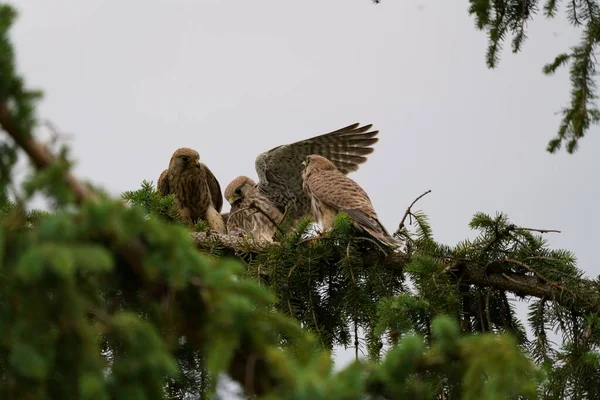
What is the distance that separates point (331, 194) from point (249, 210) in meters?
1.35

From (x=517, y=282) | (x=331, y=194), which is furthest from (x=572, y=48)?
(x=331, y=194)

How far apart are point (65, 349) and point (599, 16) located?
2.79 metres

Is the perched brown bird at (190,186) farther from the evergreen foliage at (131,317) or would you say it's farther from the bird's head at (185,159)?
the evergreen foliage at (131,317)

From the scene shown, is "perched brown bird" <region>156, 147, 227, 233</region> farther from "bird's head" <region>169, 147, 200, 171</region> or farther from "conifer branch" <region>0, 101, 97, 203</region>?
"conifer branch" <region>0, 101, 97, 203</region>

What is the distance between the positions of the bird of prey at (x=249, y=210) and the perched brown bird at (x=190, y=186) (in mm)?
198

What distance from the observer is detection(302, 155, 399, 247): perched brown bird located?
260 inches

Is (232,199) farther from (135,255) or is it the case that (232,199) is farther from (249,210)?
(135,255)

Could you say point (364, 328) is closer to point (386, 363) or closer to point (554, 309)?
point (554, 309)

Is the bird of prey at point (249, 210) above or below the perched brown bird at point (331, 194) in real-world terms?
above

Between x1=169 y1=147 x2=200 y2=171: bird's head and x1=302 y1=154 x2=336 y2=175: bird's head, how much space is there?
961 mm

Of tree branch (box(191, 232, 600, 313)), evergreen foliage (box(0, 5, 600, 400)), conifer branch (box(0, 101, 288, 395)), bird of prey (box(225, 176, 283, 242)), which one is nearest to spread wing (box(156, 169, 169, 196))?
bird of prey (box(225, 176, 283, 242))

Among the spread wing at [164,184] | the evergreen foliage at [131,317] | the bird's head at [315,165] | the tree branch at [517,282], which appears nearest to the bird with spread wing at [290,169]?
the bird's head at [315,165]

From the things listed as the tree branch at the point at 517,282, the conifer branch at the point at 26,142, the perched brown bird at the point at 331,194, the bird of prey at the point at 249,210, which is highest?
the bird of prey at the point at 249,210

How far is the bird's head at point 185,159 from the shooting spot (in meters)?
8.23
